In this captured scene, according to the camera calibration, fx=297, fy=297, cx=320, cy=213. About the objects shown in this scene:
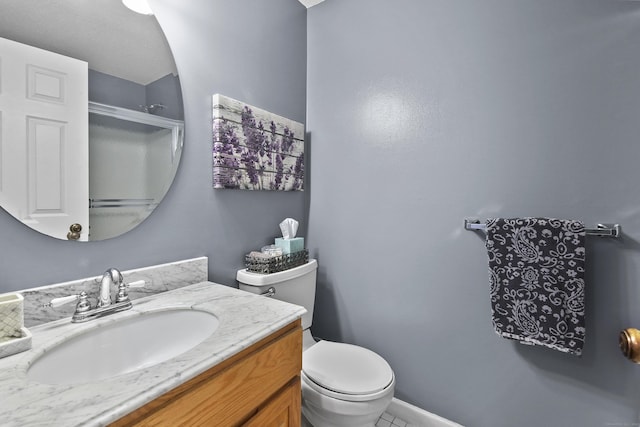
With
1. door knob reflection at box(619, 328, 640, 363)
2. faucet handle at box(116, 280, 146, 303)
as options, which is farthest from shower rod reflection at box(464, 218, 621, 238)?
faucet handle at box(116, 280, 146, 303)

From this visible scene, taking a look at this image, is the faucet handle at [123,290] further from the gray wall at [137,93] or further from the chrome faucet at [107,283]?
the gray wall at [137,93]

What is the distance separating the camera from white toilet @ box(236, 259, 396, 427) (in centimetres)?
113

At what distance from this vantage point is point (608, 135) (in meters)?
1.11

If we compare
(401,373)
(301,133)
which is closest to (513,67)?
(301,133)

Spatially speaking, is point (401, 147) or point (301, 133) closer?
point (401, 147)

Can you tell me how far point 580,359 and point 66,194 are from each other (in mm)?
1917

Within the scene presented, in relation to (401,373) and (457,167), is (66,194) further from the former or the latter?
(401,373)

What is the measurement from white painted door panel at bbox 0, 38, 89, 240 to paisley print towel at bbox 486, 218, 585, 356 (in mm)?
1514

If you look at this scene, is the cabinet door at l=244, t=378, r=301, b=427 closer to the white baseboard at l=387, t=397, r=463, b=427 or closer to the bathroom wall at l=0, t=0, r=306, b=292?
the bathroom wall at l=0, t=0, r=306, b=292

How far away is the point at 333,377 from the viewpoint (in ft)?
4.05

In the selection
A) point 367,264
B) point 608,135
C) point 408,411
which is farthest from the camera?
point 367,264

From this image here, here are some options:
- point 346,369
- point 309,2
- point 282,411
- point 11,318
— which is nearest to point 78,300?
point 11,318

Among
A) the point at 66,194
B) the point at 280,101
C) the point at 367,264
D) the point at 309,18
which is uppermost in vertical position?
the point at 309,18

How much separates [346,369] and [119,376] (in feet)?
3.12
